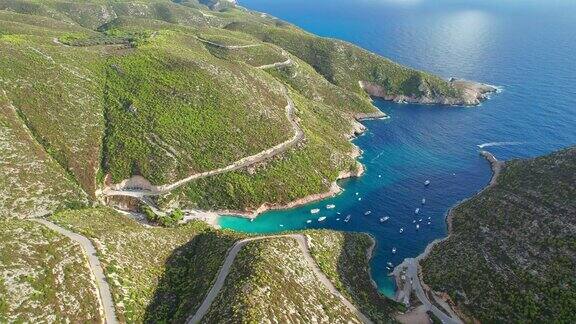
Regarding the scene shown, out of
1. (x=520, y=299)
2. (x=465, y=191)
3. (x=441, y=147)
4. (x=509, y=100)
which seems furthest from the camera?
(x=509, y=100)

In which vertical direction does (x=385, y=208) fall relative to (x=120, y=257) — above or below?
below

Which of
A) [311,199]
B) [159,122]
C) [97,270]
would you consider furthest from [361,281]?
[159,122]

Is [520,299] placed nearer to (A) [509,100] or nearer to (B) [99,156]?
(B) [99,156]

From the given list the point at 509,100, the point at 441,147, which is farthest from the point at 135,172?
the point at 509,100

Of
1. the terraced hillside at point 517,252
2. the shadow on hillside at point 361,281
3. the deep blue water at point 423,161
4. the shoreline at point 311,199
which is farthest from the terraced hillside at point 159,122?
the terraced hillside at point 517,252

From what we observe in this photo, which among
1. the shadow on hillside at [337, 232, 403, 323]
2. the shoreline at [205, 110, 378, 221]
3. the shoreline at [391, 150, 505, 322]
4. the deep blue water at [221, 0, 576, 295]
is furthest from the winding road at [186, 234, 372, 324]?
the shoreline at [205, 110, 378, 221]
